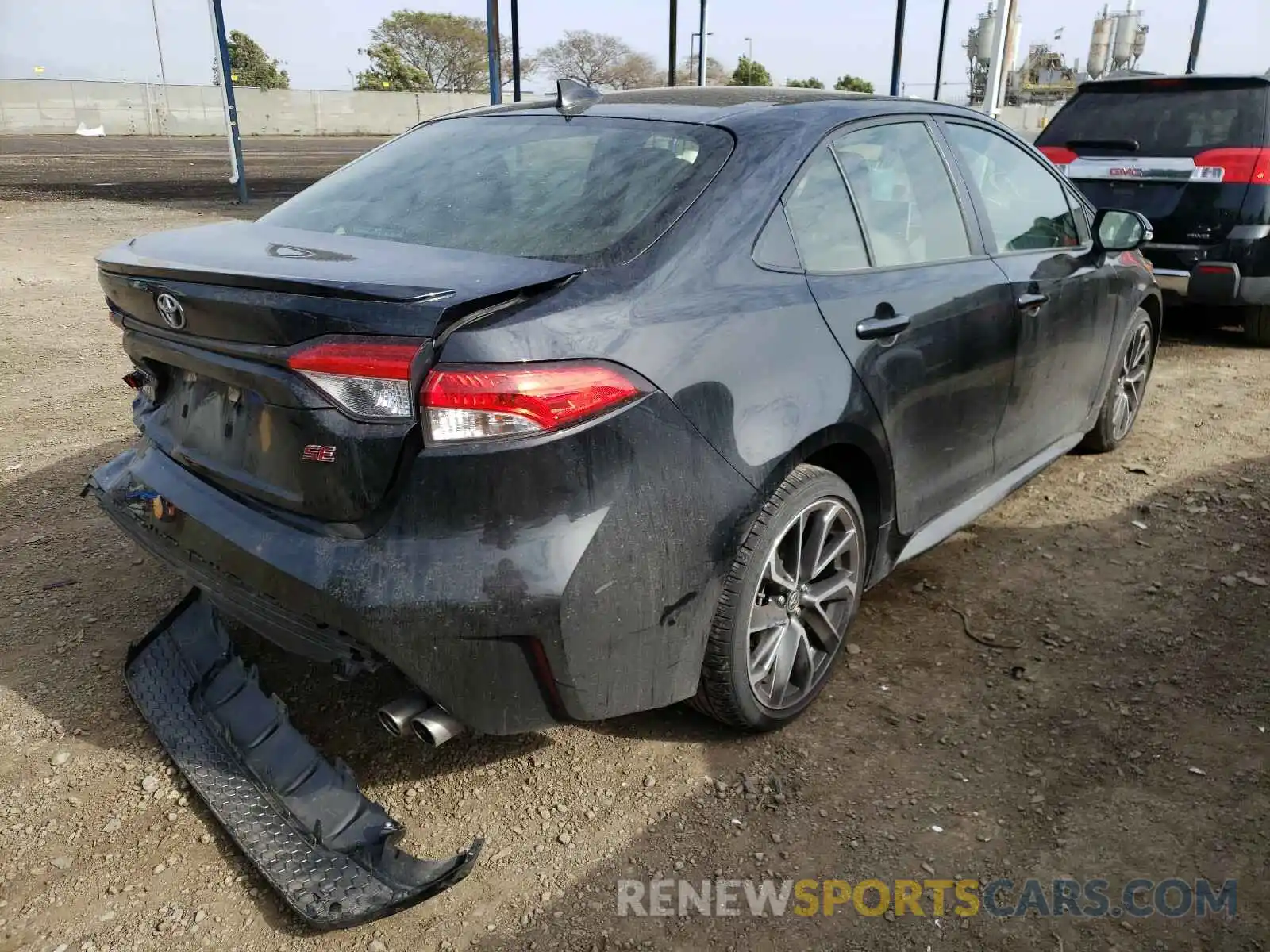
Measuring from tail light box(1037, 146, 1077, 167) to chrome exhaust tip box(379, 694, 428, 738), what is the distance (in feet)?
21.0

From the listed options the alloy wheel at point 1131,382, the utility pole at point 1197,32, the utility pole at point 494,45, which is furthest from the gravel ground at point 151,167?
the utility pole at point 1197,32

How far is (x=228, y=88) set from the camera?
13195 mm

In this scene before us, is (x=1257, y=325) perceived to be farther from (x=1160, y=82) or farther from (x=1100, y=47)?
(x=1100, y=47)

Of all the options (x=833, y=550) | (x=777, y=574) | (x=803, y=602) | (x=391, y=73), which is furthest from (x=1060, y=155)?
(x=391, y=73)

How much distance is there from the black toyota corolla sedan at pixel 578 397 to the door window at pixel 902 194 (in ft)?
0.04

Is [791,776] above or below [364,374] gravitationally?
below

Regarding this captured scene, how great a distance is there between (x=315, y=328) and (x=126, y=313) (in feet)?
3.03

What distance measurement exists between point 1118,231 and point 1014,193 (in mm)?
632

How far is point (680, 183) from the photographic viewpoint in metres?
2.46

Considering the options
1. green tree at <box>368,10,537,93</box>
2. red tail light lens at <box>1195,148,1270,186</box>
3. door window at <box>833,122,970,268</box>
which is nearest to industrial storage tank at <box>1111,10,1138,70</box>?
red tail light lens at <box>1195,148,1270,186</box>

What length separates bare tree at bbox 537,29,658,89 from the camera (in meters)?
64.8

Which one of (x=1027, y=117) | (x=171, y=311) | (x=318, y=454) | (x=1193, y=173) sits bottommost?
(x=318, y=454)

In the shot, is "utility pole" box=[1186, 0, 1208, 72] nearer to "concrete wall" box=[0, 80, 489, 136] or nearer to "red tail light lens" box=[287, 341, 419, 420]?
"red tail light lens" box=[287, 341, 419, 420]

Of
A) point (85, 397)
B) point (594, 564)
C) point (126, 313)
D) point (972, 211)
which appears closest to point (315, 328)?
point (594, 564)
